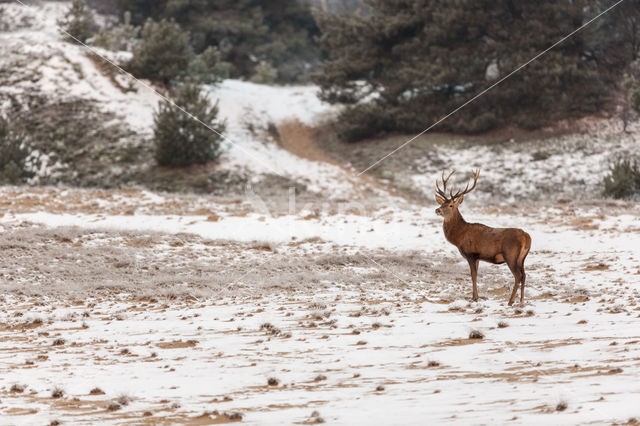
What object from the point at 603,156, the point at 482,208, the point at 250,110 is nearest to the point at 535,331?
the point at 482,208

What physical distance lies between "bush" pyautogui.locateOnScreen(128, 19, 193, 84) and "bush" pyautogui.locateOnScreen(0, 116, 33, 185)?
27.3ft

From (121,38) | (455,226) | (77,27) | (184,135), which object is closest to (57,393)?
(455,226)

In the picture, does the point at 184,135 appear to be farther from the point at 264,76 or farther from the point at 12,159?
the point at 264,76

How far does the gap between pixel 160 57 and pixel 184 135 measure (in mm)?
7463

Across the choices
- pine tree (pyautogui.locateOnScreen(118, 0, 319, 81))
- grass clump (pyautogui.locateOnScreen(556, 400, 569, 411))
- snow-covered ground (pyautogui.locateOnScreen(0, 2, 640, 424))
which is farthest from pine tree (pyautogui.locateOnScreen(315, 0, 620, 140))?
grass clump (pyautogui.locateOnScreen(556, 400, 569, 411))

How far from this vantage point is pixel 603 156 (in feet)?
80.1

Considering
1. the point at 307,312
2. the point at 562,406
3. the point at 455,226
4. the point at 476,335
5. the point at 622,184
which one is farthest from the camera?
the point at 622,184

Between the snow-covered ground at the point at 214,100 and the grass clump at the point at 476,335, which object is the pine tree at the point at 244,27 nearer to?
the snow-covered ground at the point at 214,100

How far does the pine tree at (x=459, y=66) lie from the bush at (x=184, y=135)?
6433 mm

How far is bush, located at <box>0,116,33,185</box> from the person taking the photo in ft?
73.2

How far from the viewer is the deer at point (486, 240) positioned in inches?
302

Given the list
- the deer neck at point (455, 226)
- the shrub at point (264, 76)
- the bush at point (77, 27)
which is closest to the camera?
the deer neck at point (455, 226)

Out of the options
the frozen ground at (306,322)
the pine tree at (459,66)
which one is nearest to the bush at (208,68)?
the pine tree at (459,66)

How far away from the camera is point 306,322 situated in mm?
8125
